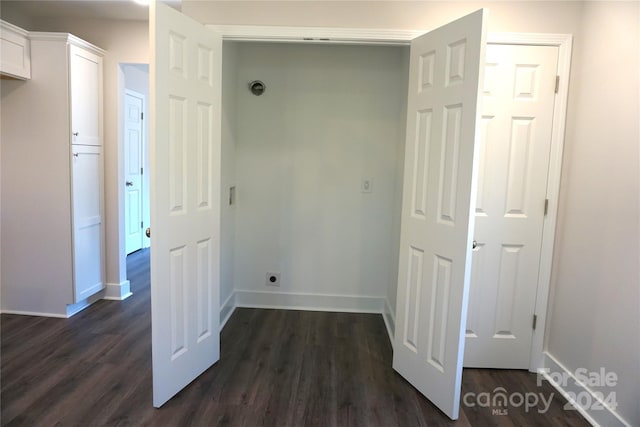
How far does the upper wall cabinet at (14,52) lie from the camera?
2.89 metres

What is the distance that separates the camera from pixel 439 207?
7.39 ft

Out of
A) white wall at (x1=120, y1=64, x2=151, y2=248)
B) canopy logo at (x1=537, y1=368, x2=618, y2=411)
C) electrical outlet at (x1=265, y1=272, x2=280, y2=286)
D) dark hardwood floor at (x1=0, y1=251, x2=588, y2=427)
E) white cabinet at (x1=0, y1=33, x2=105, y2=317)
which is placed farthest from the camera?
white wall at (x1=120, y1=64, x2=151, y2=248)

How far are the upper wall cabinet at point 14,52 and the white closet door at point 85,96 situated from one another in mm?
308

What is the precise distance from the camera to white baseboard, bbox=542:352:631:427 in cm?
206

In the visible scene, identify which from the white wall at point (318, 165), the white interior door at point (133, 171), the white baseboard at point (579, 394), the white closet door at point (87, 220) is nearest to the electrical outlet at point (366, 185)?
the white wall at point (318, 165)

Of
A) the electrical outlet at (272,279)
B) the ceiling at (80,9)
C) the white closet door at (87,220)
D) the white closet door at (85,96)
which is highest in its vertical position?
the ceiling at (80,9)

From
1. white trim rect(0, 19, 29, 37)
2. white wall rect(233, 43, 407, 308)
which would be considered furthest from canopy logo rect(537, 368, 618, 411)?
white trim rect(0, 19, 29, 37)

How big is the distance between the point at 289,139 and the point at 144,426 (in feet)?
7.90

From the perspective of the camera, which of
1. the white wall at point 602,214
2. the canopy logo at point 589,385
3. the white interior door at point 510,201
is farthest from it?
the white interior door at point 510,201

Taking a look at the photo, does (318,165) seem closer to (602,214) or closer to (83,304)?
(602,214)

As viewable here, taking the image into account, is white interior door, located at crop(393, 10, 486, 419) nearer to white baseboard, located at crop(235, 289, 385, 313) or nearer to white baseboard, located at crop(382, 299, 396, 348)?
white baseboard, located at crop(382, 299, 396, 348)

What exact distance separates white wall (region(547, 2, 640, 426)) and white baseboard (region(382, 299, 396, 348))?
109cm

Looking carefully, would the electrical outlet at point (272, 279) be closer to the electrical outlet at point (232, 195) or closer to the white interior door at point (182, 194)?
the electrical outlet at point (232, 195)

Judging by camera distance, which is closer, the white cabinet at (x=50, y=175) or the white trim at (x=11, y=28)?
the white trim at (x=11, y=28)
